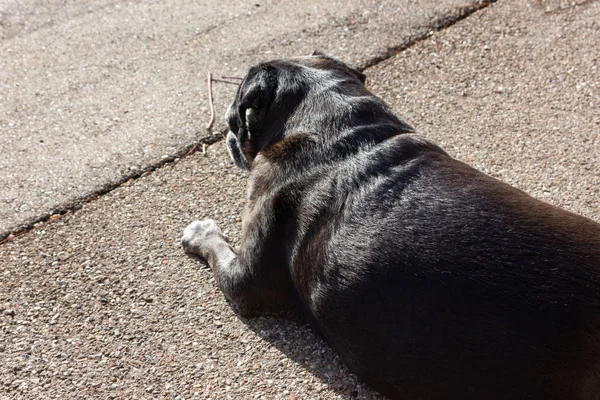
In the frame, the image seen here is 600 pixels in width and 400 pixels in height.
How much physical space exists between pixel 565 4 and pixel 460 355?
4.75 metres

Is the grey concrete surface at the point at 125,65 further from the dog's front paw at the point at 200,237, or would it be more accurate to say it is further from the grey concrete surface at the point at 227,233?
the dog's front paw at the point at 200,237

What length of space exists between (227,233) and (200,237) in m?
0.25

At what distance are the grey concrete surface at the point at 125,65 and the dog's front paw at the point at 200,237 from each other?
89 centimetres

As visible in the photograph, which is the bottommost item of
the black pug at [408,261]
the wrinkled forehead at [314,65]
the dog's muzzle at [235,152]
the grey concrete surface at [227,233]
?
the grey concrete surface at [227,233]

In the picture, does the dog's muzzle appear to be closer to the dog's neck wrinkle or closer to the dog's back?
the dog's neck wrinkle

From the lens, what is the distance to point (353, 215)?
3.37 meters

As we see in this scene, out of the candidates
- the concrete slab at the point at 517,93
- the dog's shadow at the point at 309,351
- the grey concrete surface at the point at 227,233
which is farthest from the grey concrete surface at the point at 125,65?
the dog's shadow at the point at 309,351

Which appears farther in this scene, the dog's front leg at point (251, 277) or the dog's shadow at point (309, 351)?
the dog's front leg at point (251, 277)

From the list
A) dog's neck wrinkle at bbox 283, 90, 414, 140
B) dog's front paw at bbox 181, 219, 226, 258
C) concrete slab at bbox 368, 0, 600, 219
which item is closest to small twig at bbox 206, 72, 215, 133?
dog's front paw at bbox 181, 219, 226, 258

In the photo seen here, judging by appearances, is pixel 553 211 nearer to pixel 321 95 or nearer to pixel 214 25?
pixel 321 95

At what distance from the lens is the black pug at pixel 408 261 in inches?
112

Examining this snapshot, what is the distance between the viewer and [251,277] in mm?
3816

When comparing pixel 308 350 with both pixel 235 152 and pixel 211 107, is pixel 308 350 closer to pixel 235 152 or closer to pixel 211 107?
pixel 235 152

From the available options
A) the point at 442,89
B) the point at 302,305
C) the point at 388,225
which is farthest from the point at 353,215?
the point at 442,89
